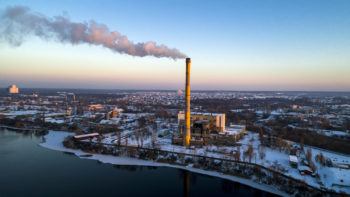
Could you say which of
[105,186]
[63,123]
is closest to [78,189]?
[105,186]

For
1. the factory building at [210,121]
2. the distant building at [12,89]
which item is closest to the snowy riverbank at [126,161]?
the factory building at [210,121]

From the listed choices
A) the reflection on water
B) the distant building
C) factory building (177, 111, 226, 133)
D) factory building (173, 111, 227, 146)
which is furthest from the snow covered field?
the distant building

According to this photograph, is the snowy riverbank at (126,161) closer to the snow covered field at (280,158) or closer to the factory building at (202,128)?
the snow covered field at (280,158)

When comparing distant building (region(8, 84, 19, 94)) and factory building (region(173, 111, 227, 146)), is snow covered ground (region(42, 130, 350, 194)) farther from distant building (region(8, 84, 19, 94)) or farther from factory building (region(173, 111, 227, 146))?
distant building (region(8, 84, 19, 94))

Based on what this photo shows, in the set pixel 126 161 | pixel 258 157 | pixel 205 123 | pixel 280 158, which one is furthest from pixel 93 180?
pixel 280 158

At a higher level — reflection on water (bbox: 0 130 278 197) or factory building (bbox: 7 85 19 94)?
factory building (bbox: 7 85 19 94)

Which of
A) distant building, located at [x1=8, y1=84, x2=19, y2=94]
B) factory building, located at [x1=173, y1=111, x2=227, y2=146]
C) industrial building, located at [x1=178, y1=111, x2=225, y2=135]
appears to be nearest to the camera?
factory building, located at [x1=173, y1=111, x2=227, y2=146]

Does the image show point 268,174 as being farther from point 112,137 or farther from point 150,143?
point 112,137

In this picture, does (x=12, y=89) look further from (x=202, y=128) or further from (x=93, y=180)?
(x=93, y=180)
